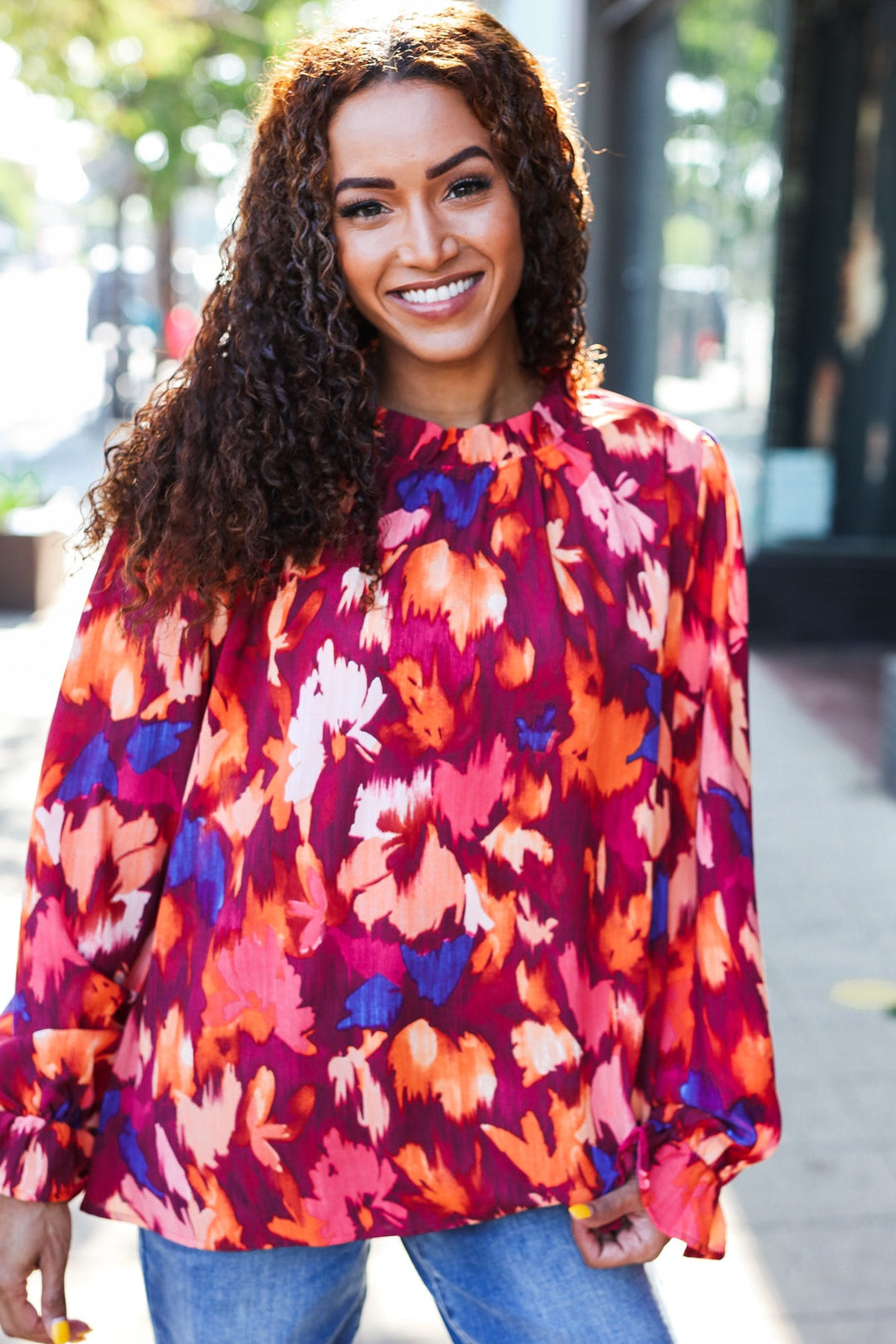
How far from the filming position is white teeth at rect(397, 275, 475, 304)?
Result: 63.6 inches

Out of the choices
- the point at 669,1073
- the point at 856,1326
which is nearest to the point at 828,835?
the point at 856,1326

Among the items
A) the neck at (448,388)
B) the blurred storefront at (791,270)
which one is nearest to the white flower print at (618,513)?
the neck at (448,388)

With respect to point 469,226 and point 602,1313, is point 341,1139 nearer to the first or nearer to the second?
point 602,1313

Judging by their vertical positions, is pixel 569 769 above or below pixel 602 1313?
above

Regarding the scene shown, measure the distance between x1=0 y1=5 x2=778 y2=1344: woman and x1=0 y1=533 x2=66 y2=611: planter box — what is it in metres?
7.19

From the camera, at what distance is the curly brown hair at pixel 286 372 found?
1.55 metres

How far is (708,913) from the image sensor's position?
5.34 feet

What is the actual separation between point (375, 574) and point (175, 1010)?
0.50 metres

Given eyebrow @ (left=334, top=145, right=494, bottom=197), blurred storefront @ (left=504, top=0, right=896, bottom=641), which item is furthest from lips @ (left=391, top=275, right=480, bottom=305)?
blurred storefront @ (left=504, top=0, right=896, bottom=641)

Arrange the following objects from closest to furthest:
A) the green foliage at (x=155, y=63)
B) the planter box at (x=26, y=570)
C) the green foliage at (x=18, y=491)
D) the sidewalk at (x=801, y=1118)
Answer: the sidewalk at (x=801, y=1118)
the planter box at (x=26, y=570)
the green foliage at (x=18, y=491)
the green foliage at (x=155, y=63)

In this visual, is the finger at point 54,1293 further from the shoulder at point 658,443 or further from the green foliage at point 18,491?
the green foliage at point 18,491

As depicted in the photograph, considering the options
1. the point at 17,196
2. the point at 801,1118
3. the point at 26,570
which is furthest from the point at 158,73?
the point at 17,196

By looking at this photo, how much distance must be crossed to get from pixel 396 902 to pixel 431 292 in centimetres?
65

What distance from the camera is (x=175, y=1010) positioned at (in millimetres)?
1578
